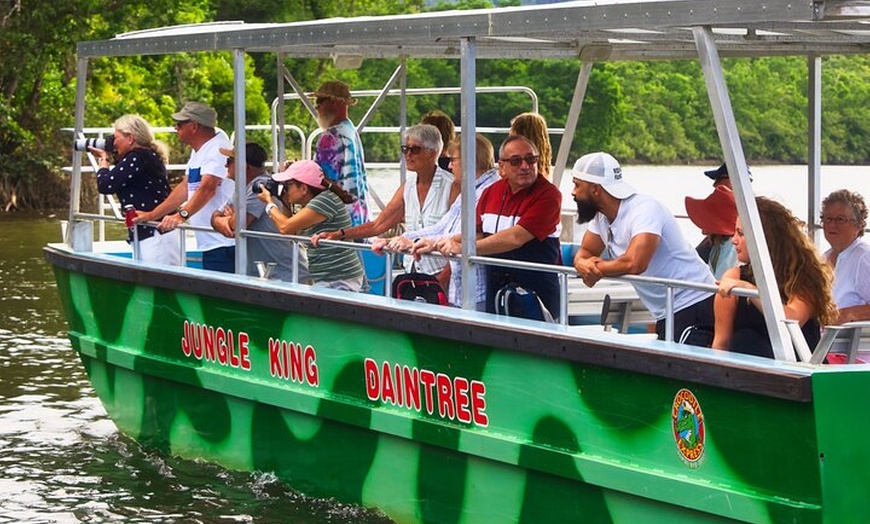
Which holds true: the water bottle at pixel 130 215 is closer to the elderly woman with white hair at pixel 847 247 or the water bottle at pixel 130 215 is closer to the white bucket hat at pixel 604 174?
the white bucket hat at pixel 604 174

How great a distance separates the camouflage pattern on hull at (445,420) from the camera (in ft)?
17.3

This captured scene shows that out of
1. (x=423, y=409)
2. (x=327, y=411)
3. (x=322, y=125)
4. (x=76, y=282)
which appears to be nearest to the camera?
(x=423, y=409)

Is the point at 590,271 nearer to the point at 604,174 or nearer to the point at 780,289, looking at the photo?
the point at 604,174

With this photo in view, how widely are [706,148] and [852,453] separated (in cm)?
3186

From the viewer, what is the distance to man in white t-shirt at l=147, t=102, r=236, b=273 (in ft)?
28.1

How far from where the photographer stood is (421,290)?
286 inches

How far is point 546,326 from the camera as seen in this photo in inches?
244

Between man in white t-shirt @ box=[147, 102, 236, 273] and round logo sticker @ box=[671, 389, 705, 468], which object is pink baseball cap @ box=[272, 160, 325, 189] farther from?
round logo sticker @ box=[671, 389, 705, 468]

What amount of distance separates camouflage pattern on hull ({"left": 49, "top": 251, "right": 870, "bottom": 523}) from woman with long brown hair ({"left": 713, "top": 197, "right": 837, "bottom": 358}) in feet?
1.09

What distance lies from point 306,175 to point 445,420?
1697 millimetres

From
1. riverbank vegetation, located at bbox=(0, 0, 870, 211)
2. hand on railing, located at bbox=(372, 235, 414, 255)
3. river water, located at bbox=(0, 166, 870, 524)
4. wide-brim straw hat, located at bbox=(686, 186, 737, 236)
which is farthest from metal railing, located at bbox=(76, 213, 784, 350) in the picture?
riverbank vegetation, located at bbox=(0, 0, 870, 211)

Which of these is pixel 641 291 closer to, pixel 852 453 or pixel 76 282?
pixel 852 453

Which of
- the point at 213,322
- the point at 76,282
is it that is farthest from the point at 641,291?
the point at 76,282

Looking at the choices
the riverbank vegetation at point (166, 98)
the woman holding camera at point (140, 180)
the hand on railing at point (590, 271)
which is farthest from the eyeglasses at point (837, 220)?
the riverbank vegetation at point (166, 98)
